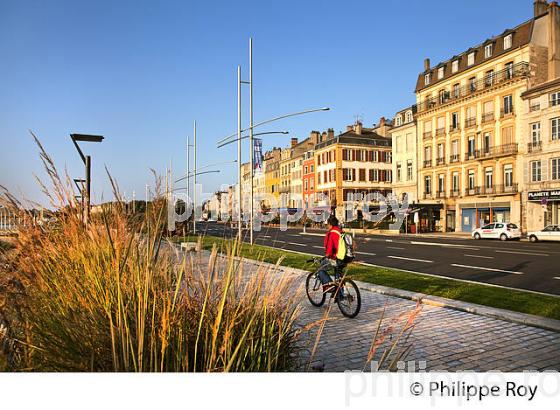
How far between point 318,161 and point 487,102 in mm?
28005

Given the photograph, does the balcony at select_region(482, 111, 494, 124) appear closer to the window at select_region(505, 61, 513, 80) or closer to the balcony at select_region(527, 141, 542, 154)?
the window at select_region(505, 61, 513, 80)

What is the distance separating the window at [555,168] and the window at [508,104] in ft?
20.0

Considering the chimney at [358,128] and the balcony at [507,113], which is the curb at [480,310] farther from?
the chimney at [358,128]

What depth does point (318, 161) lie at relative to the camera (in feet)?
202

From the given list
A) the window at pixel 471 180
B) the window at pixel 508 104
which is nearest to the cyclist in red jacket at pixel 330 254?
the window at pixel 508 104

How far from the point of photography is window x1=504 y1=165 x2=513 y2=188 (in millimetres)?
34625

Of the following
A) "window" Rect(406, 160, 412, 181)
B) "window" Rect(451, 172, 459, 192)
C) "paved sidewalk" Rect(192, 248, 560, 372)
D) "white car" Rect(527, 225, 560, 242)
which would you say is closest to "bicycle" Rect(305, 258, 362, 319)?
"paved sidewalk" Rect(192, 248, 560, 372)

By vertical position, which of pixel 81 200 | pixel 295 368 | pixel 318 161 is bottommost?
pixel 295 368

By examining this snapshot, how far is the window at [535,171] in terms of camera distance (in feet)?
104

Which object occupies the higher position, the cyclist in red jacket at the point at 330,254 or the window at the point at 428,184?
the window at the point at 428,184

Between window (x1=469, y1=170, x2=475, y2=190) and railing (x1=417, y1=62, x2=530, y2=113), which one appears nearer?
railing (x1=417, y1=62, x2=530, y2=113)

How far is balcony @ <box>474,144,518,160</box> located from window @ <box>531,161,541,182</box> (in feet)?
6.95
